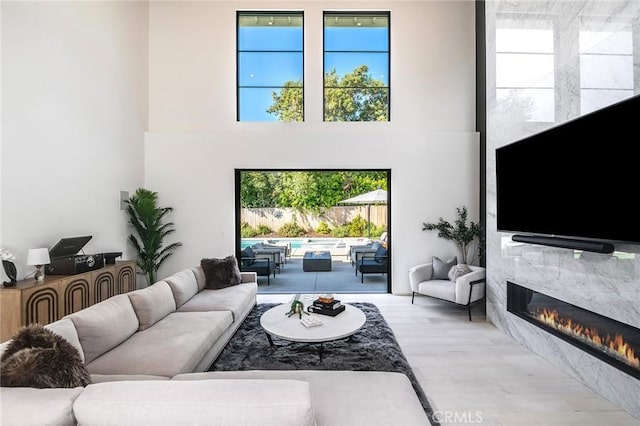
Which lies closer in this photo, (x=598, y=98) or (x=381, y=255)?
(x=598, y=98)

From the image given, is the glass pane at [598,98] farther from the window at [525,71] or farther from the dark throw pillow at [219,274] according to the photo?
the dark throw pillow at [219,274]

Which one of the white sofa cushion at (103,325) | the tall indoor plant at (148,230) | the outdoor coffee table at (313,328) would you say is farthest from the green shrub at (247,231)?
the white sofa cushion at (103,325)

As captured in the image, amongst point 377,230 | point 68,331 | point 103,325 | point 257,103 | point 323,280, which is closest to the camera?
point 68,331

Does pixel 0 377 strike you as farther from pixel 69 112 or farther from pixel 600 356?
pixel 600 356

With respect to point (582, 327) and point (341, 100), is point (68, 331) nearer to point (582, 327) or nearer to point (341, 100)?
point (582, 327)

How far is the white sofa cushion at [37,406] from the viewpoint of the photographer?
43.7 inches

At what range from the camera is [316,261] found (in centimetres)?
627

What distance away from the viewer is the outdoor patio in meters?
5.50

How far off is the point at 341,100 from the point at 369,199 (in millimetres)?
2001

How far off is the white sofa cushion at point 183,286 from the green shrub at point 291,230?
2376mm

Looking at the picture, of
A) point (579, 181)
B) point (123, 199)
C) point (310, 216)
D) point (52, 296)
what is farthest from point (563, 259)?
point (123, 199)

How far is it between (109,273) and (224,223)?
1.94m

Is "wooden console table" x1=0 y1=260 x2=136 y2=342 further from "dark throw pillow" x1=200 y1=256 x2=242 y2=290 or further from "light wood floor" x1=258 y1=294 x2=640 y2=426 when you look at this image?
"light wood floor" x1=258 y1=294 x2=640 y2=426

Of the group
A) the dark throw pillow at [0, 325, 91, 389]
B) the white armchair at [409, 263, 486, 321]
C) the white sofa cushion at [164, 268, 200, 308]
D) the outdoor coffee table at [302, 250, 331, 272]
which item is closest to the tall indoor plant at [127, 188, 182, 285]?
the white sofa cushion at [164, 268, 200, 308]
